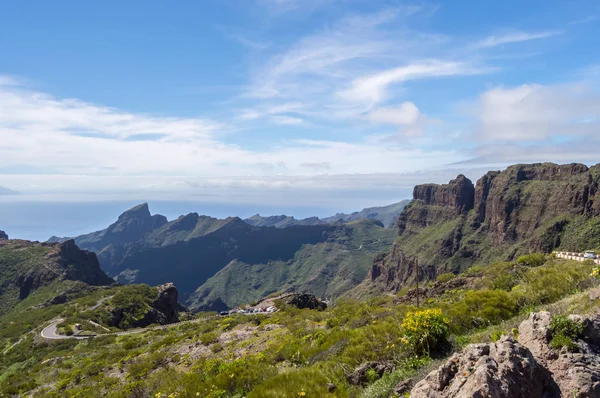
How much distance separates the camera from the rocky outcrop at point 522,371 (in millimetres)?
5188

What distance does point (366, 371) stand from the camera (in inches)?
362

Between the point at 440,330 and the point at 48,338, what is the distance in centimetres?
5493

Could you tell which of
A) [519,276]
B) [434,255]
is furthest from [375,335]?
[434,255]

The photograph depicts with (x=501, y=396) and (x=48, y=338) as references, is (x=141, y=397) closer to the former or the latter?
(x=501, y=396)

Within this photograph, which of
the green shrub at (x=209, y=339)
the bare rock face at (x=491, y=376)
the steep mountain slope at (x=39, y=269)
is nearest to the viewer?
the bare rock face at (x=491, y=376)

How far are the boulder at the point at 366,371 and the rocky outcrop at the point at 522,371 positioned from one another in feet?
9.80

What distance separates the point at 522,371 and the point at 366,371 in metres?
4.53

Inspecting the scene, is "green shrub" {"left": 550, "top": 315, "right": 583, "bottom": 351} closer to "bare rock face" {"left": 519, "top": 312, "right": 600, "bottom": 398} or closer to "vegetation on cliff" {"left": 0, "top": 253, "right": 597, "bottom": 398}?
"bare rock face" {"left": 519, "top": 312, "right": 600, "bottom": 398}

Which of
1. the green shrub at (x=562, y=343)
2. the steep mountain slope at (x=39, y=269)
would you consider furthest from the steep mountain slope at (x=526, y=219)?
the green shrub at (x=562, y=343)

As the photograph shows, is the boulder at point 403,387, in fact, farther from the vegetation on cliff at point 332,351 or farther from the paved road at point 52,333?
the paved road at point 52,333

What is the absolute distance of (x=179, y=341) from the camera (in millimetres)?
26172

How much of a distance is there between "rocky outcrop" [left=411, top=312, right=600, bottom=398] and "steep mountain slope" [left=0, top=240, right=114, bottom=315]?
10221cm

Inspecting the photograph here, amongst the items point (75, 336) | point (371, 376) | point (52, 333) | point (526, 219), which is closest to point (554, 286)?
point (371, 376)

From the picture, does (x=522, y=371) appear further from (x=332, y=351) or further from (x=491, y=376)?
(x=332, y=351)
